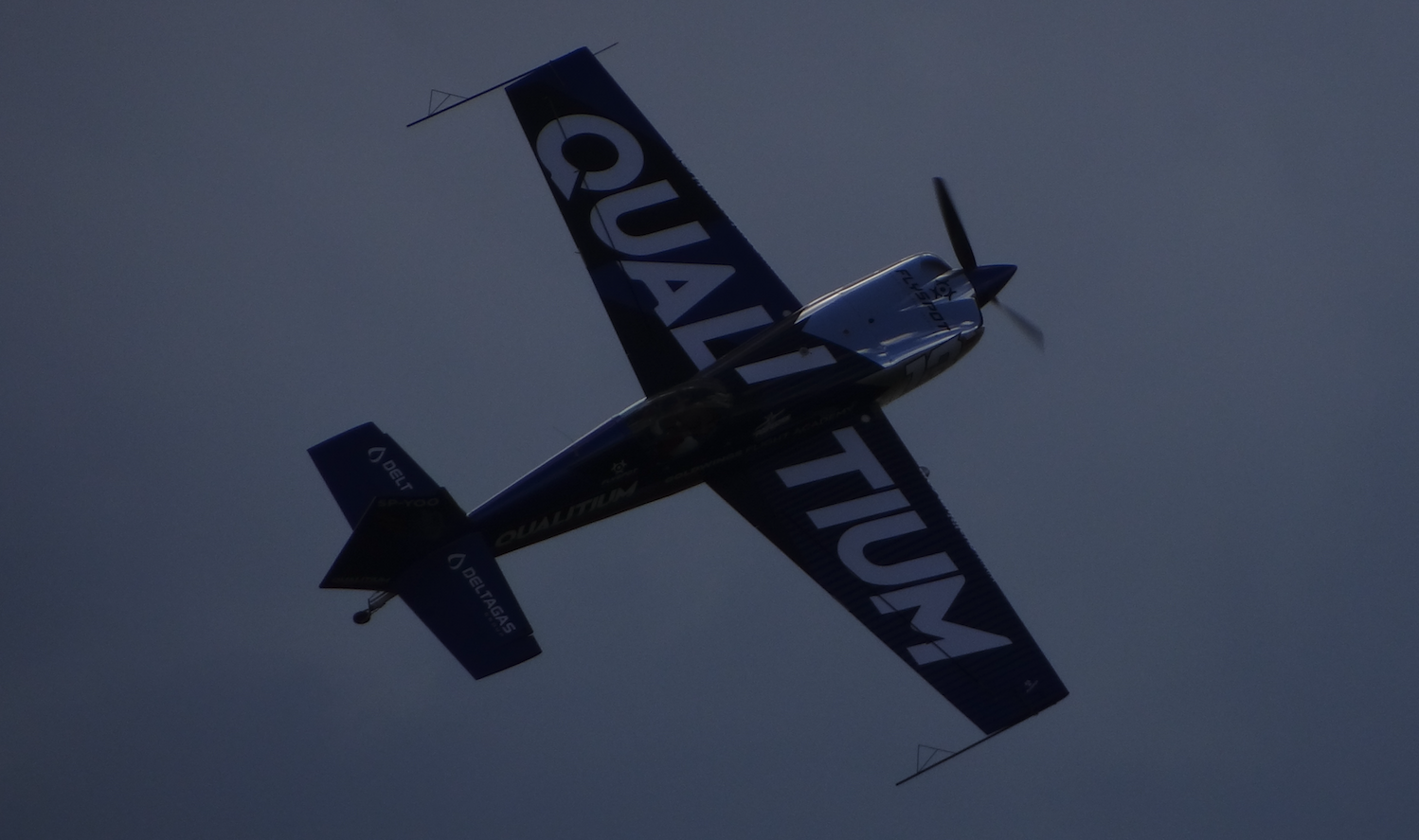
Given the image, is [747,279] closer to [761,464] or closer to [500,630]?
[761,464]

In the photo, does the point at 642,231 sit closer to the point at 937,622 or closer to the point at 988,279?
the point at 988,279

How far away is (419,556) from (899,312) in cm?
936

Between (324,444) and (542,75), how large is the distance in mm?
8672

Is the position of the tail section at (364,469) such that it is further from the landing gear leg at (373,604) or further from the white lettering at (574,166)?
the white lettering at (574,166)

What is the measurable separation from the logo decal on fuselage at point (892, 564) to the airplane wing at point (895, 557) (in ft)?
0.05

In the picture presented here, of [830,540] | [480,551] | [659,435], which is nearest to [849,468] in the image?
[830,540]

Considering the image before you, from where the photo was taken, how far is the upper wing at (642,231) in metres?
32.5

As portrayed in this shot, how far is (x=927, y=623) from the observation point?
31.3 metres

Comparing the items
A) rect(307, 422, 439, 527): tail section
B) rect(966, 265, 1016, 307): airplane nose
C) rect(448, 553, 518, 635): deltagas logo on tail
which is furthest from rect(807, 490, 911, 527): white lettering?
rect(307, 422, 439, 527): tail section

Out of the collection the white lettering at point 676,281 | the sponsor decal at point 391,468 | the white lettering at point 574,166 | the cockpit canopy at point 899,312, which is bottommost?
the cockpit canopy at point 899,312

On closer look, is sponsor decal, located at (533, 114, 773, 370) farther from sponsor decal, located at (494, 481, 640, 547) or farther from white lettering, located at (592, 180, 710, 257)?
sponsor decal, located at (494, 481, 640, 547)

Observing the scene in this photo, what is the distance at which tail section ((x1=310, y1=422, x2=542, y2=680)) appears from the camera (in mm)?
28547

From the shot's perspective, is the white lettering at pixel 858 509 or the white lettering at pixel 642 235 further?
the white lettering at pixel 642 235

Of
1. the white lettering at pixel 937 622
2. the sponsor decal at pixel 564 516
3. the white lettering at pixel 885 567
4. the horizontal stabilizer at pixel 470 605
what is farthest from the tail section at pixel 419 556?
the white lettering at pixel 937 622
